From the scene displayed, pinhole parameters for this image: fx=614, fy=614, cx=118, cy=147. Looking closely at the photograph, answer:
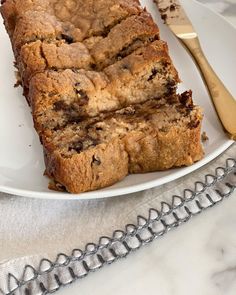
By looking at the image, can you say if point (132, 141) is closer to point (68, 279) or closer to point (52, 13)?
point (68, 279)

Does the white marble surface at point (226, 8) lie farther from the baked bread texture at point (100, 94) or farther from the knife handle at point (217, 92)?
the baked bread texture at point (100, 94)

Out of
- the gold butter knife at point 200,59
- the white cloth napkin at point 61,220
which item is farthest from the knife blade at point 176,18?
the white cloth napkin at point 61,220

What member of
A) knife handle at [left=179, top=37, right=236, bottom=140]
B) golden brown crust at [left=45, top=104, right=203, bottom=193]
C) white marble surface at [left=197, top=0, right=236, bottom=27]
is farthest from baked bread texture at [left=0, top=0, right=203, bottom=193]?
white marble surface at [left=197, top=0, right=236, bottom=27]

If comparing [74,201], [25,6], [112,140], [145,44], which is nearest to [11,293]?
[74,201]

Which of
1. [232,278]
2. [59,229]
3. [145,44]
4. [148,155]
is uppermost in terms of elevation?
[145,44]

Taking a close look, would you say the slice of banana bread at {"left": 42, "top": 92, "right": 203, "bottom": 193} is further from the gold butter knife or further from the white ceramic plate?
the gold butter knife
